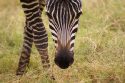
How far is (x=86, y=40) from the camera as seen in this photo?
22.1 feet

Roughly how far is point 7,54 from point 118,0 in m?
2.91

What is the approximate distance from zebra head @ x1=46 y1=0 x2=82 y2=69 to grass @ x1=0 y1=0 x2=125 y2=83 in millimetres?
752

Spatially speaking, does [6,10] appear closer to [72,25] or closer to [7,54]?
[7,54]

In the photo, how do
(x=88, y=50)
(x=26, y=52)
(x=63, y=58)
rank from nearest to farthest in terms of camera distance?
(x=63, y=58)
(x=88, y=50)
(x=26, y=52)

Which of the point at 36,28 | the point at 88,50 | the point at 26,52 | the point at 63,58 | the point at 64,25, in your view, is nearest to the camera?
the point at 63,58

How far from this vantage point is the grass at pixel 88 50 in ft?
19.0

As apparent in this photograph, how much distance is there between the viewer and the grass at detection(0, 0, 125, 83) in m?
5.79

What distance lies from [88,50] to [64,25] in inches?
67.3

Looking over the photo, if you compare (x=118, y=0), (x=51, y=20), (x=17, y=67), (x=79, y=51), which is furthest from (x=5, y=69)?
(x=118, y=0)

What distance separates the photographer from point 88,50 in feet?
21.7

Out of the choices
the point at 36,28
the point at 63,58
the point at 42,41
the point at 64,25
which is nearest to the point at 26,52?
the point at 42,41

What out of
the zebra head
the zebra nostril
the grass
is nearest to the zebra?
the grass

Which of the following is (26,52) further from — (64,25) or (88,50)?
(64,25)

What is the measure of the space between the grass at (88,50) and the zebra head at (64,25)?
75 centimetres
